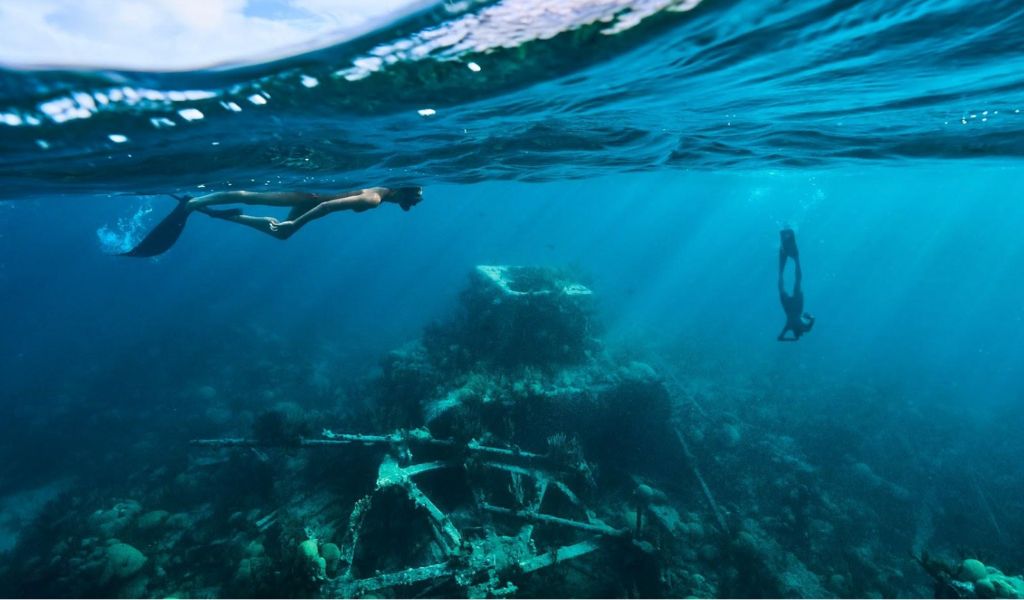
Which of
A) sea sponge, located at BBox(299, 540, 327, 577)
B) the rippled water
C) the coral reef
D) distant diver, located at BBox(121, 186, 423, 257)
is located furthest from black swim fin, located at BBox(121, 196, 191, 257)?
sea sponge, located at BBox(299, 540, 327, 577)

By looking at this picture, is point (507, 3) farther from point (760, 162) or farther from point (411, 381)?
point (760, 162)

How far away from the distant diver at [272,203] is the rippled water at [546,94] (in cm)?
128

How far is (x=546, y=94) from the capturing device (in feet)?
25.1

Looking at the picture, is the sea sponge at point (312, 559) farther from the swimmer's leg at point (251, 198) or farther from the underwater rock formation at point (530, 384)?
the swimmer's leg at point (251, 198)

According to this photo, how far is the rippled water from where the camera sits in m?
5.23

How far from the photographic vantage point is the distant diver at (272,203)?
7.56 m

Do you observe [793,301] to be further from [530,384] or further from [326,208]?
[326,208]

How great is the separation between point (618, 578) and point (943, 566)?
495cm

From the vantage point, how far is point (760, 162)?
55.4 feet

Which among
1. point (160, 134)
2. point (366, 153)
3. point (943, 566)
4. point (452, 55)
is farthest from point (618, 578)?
point (160, 134)

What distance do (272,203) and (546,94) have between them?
5.63 meters

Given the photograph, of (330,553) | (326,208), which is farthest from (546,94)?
(330,553)

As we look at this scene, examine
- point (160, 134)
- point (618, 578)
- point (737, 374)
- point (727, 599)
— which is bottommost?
point (737, 374)

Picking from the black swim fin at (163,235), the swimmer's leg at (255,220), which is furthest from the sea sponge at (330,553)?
the black swim fin at (163,235)
